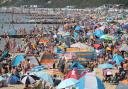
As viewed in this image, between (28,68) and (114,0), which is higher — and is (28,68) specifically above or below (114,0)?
below

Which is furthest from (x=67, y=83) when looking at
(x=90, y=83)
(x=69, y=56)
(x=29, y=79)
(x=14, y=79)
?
(x=69, y=56)

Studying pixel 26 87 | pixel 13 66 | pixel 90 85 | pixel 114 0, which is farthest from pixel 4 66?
pixel 114 0

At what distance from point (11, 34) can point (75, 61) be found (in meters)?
25.3

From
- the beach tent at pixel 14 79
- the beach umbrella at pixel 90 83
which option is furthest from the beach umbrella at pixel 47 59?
Answer: the beach umbrella at pixel 90 83

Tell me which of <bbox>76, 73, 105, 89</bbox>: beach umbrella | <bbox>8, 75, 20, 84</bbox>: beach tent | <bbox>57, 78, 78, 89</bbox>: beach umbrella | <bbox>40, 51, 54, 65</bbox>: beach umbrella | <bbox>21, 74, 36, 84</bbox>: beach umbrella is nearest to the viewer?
<bbox>76, 73, 105, 89</bbox>: beach umbrella

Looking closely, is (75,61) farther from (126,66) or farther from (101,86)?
(101,86)

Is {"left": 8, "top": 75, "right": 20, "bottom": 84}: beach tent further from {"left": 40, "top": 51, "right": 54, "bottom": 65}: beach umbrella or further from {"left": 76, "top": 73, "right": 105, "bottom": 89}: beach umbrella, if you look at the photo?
{"left": 76, "top": 73, "right": 105, "bottom": 89}: beach umbrella

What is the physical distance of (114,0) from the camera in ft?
483

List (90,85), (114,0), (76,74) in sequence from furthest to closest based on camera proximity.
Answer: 1. (114,0)
2. (76,74)
3. (90,85)

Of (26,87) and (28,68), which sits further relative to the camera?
(28,68)

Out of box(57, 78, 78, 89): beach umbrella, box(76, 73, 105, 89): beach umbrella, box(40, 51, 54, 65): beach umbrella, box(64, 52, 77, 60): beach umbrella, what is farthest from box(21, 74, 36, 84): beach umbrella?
box(64, 52, 77, 60): beach umbrella

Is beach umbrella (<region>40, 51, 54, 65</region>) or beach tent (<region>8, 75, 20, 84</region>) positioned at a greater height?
beach umbrella (<region>40, 51, 54, 65</region>)

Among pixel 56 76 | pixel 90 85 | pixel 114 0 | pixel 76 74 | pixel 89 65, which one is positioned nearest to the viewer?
pixel 90 85

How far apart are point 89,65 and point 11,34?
25.8 m
